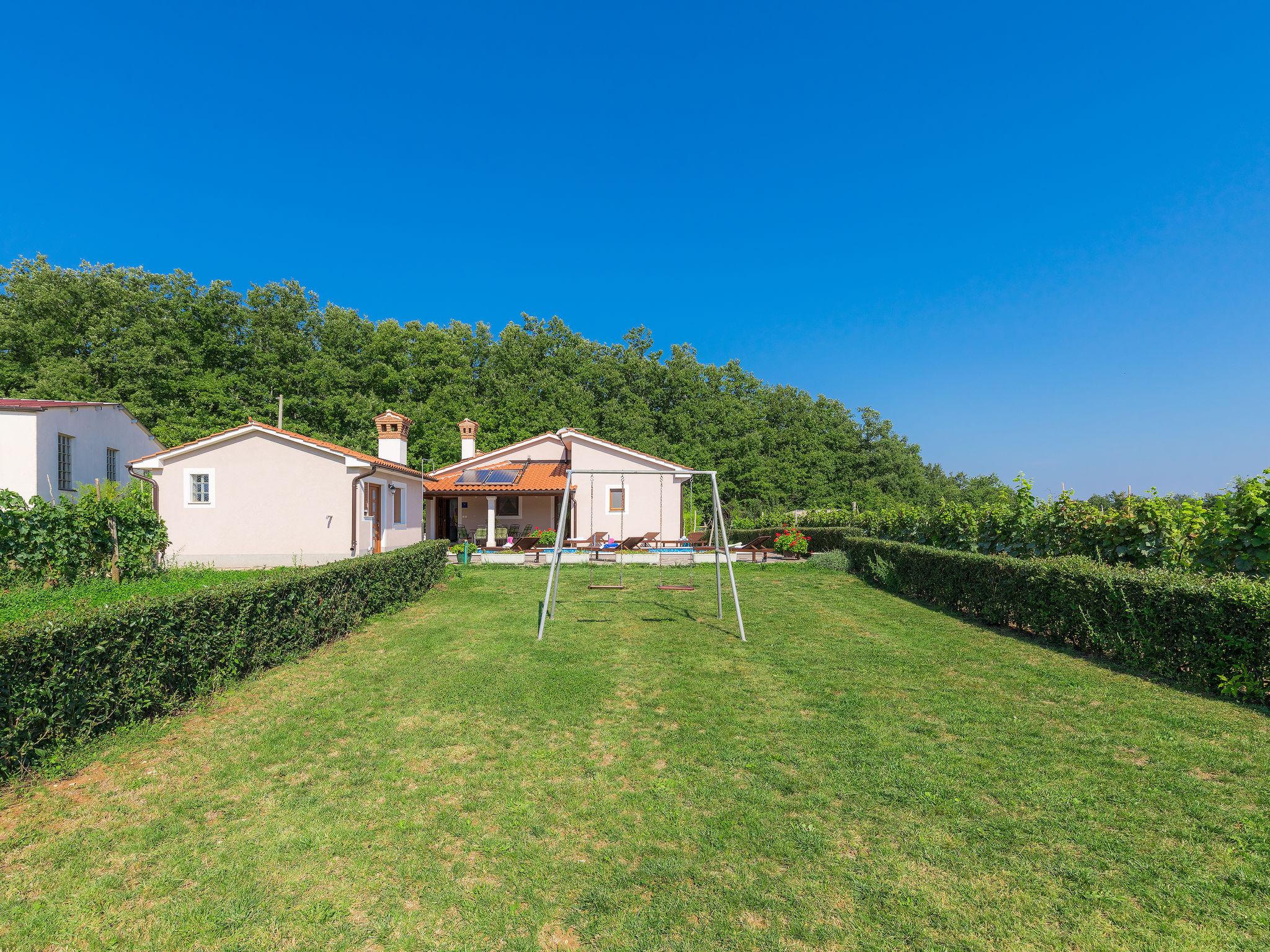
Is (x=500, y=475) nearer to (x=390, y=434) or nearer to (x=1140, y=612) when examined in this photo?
(x=390, y=434)

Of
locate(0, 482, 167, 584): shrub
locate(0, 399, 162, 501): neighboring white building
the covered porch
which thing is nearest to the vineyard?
the covered porch

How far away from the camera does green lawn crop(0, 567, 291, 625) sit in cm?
997

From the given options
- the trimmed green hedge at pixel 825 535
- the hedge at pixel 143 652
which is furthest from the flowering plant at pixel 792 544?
the hedge at pixel 143 652

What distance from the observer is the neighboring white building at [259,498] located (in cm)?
1888

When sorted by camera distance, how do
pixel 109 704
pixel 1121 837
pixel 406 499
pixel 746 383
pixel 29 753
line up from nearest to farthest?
1. pixel 1121 837
2. pixel 29 753
3. pixel 109 704
4. pixel 406 499
5. pixel 746 383

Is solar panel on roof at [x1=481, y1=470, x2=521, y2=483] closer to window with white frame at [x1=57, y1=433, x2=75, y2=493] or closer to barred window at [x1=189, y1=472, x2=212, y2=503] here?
barred window at [x1=189, y1=472, x2=212, y2=503]

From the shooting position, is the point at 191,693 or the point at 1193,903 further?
the point at 191,693

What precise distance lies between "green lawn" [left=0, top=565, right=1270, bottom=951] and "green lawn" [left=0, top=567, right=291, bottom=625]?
185 inches

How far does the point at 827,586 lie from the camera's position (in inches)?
659

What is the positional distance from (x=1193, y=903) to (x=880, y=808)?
5.51ft

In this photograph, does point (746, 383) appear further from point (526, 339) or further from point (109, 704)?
point (109, 704)

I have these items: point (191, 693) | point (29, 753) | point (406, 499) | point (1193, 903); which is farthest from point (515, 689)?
point (406, 499)

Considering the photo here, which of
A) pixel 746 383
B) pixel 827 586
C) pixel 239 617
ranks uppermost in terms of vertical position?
pixel 746 383

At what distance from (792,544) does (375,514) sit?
16.1 m
